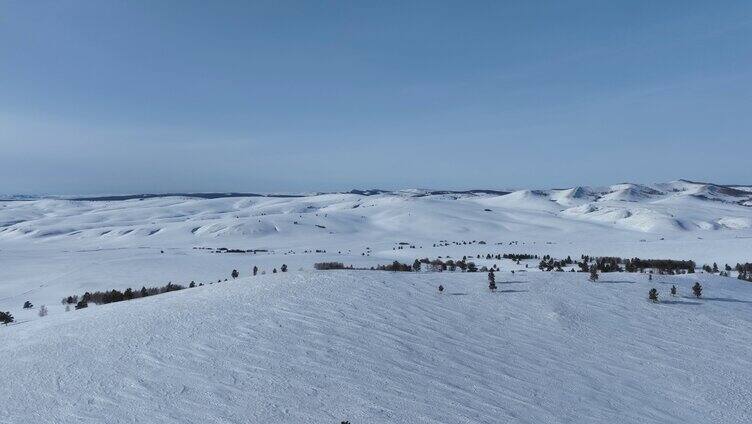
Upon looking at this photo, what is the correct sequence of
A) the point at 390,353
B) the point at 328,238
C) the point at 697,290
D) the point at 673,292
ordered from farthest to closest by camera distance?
the point at 328,238
the point at 697,290
the point at 673,292
the point at 390,353

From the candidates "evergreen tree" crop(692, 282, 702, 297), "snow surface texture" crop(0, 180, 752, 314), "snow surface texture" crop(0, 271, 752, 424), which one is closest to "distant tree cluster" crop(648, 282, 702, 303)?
"evergreen tree" crop(692, 282, 702, 297)

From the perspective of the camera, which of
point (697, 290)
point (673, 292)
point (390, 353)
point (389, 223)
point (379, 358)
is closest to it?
point (379, 358)

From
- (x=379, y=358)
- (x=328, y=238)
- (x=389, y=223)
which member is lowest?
(x=328, y=238)

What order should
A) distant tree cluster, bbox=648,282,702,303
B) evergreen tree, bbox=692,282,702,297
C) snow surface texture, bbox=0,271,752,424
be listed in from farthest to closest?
evergreen tree, bbox=692,282,702,297 < distant tree cluster, bbox=648,282,702,303 < snow surface texture, bbox=0,271,752,424

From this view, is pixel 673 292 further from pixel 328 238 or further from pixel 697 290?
pixel 328 238

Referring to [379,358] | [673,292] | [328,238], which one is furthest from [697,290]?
[328,238]

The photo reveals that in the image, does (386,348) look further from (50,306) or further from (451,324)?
(50,306)

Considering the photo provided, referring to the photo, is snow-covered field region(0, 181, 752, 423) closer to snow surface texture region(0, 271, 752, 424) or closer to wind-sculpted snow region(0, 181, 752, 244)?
snow surface texture region(0, 271, 752, 424)

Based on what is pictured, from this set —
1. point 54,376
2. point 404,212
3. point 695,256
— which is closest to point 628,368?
point 54,376
